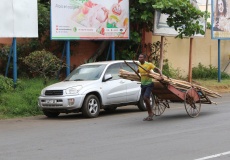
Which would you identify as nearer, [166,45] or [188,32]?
[188,32]

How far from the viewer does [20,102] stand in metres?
15.9

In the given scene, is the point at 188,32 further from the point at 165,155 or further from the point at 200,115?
the point at 165,155

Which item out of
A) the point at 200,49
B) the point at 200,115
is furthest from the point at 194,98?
the point at 200,49

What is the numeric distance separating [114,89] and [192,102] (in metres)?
2.67

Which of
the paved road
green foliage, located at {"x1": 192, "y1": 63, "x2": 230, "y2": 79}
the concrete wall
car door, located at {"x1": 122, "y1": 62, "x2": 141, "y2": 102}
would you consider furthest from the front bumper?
green foliage, located at {"x1": 192, "y1": 63, "x2": 230, "y2": 79}

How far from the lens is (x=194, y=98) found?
45.3 ft

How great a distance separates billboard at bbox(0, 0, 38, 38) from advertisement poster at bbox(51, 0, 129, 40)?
2.48 ft

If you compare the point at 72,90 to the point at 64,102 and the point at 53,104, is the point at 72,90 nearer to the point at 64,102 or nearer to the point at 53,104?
the point at 64,102

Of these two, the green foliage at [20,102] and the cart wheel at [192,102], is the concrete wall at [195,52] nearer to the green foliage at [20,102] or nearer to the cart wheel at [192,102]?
the green foliage at [20,102]

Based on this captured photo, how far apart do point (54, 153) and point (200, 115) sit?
6.53m

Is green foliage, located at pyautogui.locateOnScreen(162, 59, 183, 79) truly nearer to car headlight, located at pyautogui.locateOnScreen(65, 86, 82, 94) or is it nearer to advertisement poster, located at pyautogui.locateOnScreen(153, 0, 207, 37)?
advertisement poster, located at pyautogui.locateOnScreen(153, 0, 207, 37)

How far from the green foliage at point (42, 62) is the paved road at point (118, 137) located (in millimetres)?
2840

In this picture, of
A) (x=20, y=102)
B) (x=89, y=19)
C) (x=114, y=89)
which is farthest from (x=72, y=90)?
(x=89, y=19)

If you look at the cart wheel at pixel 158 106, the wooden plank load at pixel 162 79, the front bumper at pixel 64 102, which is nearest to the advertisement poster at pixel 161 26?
the cart wheel at pixel 158 106
